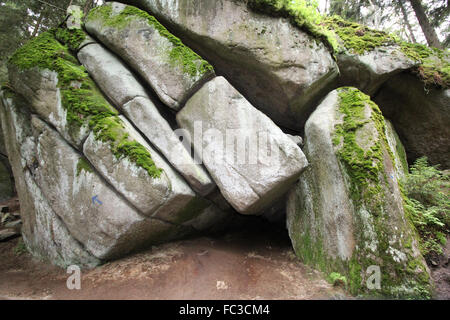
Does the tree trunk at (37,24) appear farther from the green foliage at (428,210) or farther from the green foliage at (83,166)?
the green foliage at (428,210)

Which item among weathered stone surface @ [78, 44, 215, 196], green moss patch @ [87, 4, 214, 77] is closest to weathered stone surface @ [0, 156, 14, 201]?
weathered stone surface @ [78, 44, 215, 196]

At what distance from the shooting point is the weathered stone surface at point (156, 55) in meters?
6.39

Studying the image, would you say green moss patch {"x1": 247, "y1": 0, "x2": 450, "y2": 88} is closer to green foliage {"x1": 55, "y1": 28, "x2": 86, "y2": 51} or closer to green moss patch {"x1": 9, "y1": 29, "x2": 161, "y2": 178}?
green moss patch {"x1": 9, "y1": 29, "x2": 161, "y2": 178}

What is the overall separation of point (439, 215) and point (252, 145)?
4911 millimetres

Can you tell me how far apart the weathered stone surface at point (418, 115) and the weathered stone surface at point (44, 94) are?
33.1 ft

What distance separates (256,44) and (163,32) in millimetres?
2630

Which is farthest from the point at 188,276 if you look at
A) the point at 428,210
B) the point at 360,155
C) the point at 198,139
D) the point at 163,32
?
the point at 163,32

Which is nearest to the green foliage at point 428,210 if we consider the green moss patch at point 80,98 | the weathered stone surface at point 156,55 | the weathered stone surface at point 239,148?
the weathered stone surface at point 239,148

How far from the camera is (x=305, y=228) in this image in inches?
238

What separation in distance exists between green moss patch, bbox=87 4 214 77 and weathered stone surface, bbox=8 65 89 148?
2337 millimetres

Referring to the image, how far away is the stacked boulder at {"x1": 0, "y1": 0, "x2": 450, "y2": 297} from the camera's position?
17.0 feet

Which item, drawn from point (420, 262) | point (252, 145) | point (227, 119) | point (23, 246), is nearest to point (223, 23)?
point (227, 119)

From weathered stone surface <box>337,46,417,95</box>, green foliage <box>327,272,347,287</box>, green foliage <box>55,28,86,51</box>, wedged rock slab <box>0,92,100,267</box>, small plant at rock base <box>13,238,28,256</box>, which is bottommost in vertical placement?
green foliage <box>327,272,347,287</box>

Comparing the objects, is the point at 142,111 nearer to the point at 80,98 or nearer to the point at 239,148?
the point at 80,98
